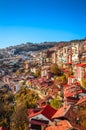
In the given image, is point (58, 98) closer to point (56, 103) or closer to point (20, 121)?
point (56, 103)

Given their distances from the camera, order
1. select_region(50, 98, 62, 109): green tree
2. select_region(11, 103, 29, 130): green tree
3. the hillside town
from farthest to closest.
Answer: select_region(50, 98, 62, 109): green tree → select_region(11, 103, 29, 130): green tree → the hillside town

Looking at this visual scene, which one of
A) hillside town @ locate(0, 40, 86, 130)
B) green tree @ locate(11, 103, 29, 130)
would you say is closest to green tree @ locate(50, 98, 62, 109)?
hillside town @ locate(0, 40, 86, 130)

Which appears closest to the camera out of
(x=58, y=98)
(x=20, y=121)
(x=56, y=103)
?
(x=20, y=121)

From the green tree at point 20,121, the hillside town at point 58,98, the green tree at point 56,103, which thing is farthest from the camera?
the green tree at point 56,103

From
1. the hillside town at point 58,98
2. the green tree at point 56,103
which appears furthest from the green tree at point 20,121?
the green tree at point 56,103

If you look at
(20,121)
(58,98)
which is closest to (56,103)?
(58,98)

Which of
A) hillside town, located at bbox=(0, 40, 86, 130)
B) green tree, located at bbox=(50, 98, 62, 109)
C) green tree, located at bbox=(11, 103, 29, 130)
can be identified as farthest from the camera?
green tree, located at bbox=(50, 98, 62, 109)

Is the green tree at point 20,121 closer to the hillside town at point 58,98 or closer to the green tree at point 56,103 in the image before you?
the hillside town at point 58,98

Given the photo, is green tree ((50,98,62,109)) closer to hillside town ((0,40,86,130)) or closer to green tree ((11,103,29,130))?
hillside town ((0,40,86,130))

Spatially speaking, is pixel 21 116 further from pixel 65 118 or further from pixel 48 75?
pixel 48 75

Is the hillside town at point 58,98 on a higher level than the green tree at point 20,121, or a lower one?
higher

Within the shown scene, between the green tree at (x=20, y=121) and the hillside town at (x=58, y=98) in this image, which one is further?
the green tree at (x=20, y=121)

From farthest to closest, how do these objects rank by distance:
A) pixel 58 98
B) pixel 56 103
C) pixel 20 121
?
pixel 58 98
pixel 56 103
pixel 20 121

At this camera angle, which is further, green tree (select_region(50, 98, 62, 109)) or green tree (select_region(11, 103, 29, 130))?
green tree (select_region(50, 98, 62, 109))
